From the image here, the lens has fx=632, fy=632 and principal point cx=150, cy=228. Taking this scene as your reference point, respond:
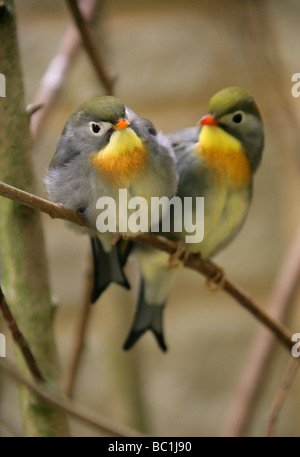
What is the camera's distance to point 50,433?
2.54ft

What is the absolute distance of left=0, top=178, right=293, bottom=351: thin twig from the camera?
583 millimetres

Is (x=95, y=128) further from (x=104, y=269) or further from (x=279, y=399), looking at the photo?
(x=279, y=399)

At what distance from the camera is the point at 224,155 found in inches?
33.5

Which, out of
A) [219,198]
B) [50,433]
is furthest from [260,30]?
[50,433]

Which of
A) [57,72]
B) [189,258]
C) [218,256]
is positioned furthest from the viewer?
[218,256]

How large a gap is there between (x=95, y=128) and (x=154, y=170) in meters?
0.12

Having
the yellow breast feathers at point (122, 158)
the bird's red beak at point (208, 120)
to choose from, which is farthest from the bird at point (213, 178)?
the yellow breast feathers at point (122, 158)

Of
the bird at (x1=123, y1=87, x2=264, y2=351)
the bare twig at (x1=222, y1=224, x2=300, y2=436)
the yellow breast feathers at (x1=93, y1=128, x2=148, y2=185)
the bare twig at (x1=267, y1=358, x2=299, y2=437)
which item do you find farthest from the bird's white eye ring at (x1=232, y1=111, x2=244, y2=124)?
the bare twig at (x1=222, y1=224, x2=300, y2=436)

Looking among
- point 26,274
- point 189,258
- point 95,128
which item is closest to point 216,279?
point 189,258

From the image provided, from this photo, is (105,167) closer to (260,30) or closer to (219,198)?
(219,198)

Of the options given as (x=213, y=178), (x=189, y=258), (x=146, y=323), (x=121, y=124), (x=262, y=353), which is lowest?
(x=262, y=353)

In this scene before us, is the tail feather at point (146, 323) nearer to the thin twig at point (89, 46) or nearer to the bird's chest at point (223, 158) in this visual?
the bird's chest at point (223, 158)

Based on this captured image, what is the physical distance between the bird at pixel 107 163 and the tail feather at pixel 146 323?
26 centimetres

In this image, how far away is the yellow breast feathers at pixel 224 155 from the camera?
78 cm
